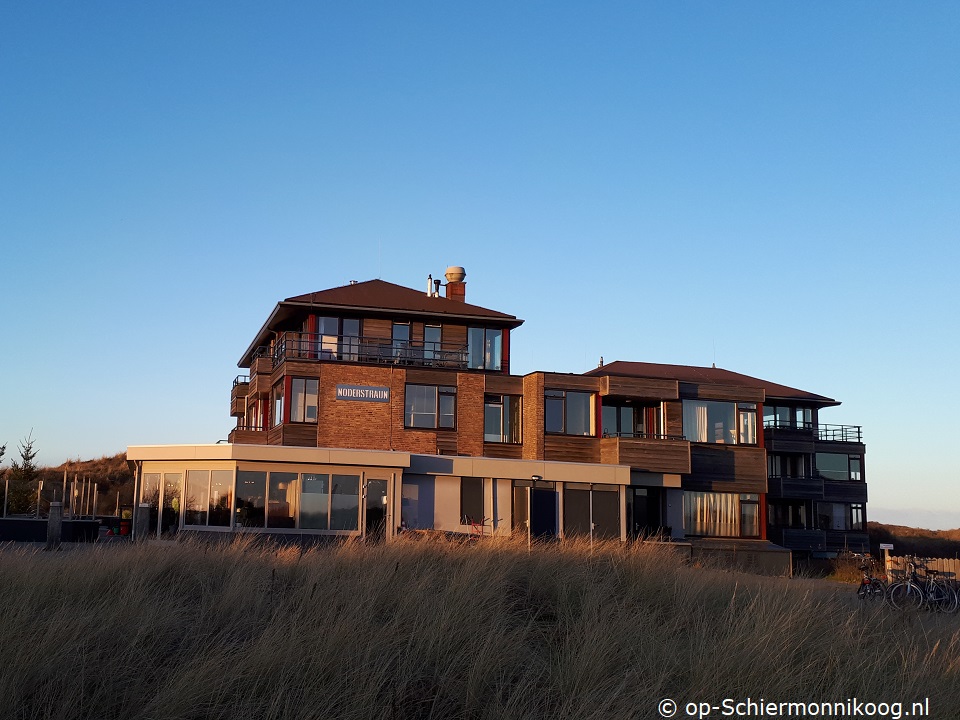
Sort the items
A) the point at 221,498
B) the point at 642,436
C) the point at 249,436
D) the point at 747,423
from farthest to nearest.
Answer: the point at 747,423, the point at 249,436, the point at 642,436, the point at 221,498

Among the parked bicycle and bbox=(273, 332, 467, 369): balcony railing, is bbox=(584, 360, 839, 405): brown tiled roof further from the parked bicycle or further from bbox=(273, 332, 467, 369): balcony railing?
the parked bicycle

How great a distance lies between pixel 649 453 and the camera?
112 ft

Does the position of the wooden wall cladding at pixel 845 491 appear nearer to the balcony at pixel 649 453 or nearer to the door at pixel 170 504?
the balcony at pixel 649 453

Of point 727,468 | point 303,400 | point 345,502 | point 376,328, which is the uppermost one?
point 376,328

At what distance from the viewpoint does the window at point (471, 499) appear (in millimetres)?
29781

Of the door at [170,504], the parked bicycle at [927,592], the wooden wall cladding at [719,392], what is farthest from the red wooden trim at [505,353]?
the parked bicycle at [927,592]

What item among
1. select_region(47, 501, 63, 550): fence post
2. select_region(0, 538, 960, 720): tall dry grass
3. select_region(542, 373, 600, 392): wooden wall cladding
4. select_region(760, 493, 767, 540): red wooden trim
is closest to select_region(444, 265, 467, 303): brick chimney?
select_region(542, 373, 600, 392): wooden wall cladding

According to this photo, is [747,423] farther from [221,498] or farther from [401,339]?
[221,498]

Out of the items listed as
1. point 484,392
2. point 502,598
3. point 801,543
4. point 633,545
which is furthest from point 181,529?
point 801,543

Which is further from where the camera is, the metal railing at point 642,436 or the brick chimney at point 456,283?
the brick chimney at point 456,283

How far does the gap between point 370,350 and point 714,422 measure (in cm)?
1280

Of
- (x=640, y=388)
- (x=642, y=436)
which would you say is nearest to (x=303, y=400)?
(x=640, y=388)

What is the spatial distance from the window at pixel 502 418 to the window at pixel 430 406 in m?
1.37

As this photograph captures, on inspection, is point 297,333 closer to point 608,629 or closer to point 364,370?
point 364,370
